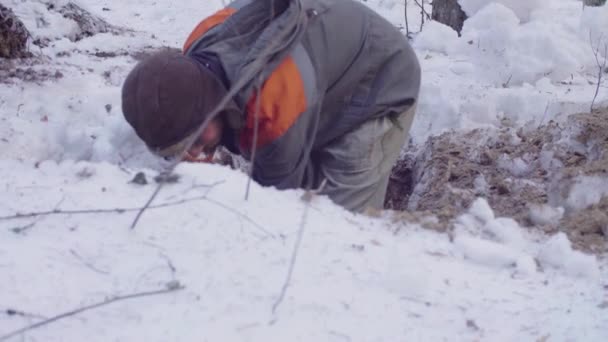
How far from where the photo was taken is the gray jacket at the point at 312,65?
2.79m

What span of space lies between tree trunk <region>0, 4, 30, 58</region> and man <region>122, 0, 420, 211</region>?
1.98 metres

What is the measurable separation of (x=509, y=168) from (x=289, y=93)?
6.84 feet

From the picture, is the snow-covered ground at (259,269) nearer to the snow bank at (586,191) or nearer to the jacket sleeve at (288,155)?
the jacket sleeve at (288,155)

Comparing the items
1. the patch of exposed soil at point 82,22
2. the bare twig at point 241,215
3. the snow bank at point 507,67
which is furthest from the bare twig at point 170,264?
the patch of exposed soil at point 82,22

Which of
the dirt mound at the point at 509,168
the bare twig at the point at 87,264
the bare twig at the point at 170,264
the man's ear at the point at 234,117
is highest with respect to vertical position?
the man's ear at the point at 234,117

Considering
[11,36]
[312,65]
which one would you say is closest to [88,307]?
[312,65]

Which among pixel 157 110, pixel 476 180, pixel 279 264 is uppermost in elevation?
pixel 157 110

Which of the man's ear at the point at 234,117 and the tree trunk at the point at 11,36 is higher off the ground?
the man's ear at the point at 234,117

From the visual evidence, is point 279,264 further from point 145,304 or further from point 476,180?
point 476,180

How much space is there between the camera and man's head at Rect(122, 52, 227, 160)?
2.64 m

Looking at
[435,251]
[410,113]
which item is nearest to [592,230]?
[435,251]

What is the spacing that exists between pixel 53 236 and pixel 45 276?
0.22 m

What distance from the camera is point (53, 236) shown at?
233cm

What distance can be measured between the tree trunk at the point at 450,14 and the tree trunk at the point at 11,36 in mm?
3438
